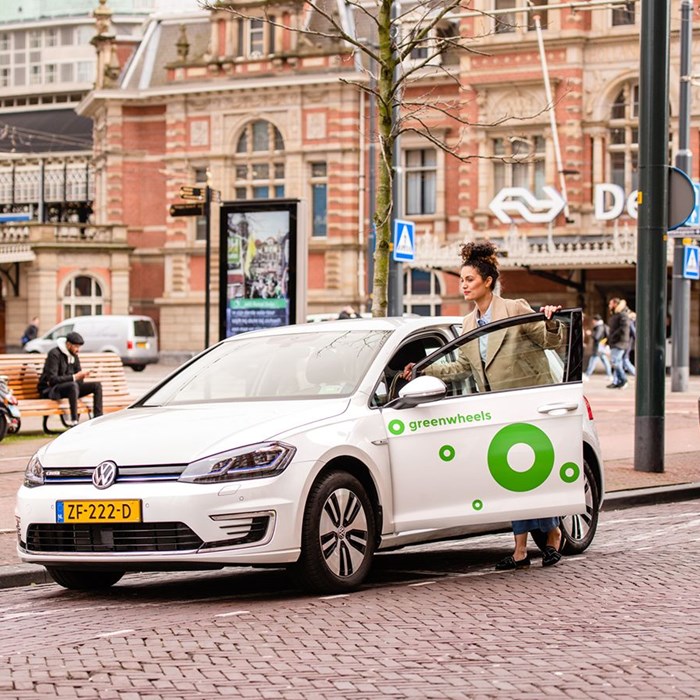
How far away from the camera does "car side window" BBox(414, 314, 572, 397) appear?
9203mm

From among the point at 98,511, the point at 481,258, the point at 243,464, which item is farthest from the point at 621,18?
the point at 98,511

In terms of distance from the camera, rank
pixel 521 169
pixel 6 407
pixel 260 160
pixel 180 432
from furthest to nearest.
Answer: pixel 260 160 → pixel 521 169 → pixel 6 407 → pixel 180 432

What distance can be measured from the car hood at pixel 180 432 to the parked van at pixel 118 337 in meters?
39.3

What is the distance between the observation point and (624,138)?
47406 millimetres

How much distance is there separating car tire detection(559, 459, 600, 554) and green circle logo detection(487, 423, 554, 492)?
0.67m

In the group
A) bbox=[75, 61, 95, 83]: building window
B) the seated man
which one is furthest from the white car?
bbox=[75, 61, 95, 83]: building window

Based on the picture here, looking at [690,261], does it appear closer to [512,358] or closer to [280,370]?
[512,358]

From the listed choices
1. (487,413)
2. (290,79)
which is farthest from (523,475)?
(290,79)

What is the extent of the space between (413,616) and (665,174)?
8683mm

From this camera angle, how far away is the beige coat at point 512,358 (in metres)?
9.26

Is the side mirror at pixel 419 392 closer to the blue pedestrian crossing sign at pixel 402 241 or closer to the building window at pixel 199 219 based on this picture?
the blue pedestrian crossing sign at pixel 402 241

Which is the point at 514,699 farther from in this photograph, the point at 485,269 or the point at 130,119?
the point at 130,119

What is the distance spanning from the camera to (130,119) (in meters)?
56.9

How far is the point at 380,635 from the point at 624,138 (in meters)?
41.9
